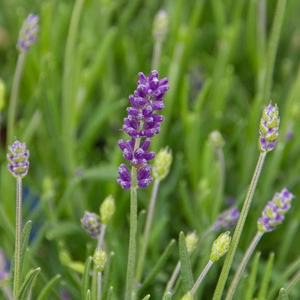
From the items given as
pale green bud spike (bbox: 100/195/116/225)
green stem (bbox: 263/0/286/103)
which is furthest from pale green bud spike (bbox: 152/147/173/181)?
green stem (bbox: 263/0/286/103)

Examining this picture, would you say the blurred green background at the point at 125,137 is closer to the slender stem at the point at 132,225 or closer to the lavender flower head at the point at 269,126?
the slender stem at the point at 132,225

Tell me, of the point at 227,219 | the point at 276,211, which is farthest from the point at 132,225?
the point at 227,219

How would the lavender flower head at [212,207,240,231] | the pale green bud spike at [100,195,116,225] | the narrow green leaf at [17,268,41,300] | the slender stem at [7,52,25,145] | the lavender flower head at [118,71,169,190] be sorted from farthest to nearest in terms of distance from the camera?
1. the slender stem at [7,52,25,145]
2. the lavender flower head at [212,207,240,231]
3. the pale green bud spike at [100,195,116,225]
4. the narrow green leaf at [17,268,41,300]
5. the lavender flower head at [118,71,169,190]

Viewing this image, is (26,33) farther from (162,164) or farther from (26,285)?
(26,285)

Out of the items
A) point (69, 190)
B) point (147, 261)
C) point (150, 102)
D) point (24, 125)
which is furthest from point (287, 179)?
point (150, 102)

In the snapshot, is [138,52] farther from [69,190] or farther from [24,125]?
[69,190]

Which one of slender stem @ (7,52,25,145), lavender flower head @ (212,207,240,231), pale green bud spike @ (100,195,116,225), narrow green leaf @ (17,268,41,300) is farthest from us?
slender stem @ (7,52,25,145)

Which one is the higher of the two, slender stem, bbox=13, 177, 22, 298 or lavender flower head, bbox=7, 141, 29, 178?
lavender flower head, bbox=7, 141, 29, 178

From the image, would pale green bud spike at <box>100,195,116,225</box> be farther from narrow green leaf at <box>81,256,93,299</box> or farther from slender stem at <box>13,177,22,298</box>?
slender stem at <box>13,177,22,298</box>
